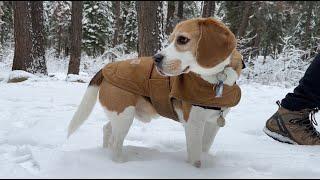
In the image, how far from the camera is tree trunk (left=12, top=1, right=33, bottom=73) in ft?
35.3

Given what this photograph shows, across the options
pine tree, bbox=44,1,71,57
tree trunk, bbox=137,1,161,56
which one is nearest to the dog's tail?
tree trunk, bbox=137,1,161,56

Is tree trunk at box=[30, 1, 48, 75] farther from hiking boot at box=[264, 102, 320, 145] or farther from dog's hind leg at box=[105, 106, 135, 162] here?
dog's hind leg at box=[105, 106, 135, 162]

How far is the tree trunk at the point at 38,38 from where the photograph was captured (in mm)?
11258

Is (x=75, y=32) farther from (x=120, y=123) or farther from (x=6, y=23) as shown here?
(x=6, y=23)

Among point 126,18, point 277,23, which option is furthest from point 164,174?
point 126,18

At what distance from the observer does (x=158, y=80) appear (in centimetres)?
280

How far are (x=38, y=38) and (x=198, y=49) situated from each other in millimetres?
9637

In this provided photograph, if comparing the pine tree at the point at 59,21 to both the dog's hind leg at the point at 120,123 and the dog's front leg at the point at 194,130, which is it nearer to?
the dog's hind leg at the point at 120,123

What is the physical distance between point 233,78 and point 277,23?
2338cm

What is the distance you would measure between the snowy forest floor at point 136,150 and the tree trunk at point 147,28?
3.08 metres

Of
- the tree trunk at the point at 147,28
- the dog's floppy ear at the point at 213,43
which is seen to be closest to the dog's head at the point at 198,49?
the dog's floppy ear at the point at 213,43

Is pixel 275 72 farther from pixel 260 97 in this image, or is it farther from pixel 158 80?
pixel 158 80

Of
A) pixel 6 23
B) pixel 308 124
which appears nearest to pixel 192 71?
pixel 308 124

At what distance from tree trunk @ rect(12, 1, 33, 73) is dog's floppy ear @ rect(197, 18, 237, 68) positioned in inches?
359
